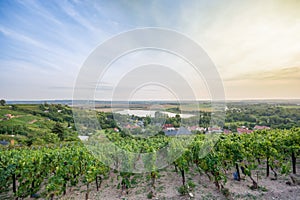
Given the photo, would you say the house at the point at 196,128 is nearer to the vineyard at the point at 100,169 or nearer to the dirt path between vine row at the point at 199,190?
the vineyard at the point at 100,169

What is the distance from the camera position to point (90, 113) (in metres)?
7.33

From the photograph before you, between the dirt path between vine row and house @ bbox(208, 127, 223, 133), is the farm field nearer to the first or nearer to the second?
the dirt path between vine row

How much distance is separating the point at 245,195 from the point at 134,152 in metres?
4.50

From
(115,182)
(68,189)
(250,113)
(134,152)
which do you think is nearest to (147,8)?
(134,152)

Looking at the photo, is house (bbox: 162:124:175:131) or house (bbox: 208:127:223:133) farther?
house (bbox: 162:124:175:131)

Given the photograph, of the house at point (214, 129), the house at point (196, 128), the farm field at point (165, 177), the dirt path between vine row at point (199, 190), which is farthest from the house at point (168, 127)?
the dirt path between vine row at point (199, 190)

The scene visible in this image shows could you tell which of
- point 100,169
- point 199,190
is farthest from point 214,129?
point 100,169

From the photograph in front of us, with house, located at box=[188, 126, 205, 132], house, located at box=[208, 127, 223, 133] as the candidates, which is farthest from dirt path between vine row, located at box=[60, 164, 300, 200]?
house, located at box=[188, 126, 205, 132]

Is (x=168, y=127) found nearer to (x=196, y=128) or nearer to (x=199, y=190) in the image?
(x=196, y=128)

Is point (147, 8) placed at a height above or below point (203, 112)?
above

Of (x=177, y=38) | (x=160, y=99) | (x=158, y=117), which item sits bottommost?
(x=158, y=117)

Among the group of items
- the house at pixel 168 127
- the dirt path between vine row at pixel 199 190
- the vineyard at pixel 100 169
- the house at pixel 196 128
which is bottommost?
the dirt path between vine row at pixel 199 190

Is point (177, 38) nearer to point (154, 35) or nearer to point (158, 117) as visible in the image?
point (154, 35)

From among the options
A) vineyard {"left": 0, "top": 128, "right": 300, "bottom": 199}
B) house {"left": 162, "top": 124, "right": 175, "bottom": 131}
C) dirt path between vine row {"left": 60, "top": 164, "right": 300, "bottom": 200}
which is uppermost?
house {"left": 162, "top": 124, "right": 175, "bottom": 131}
